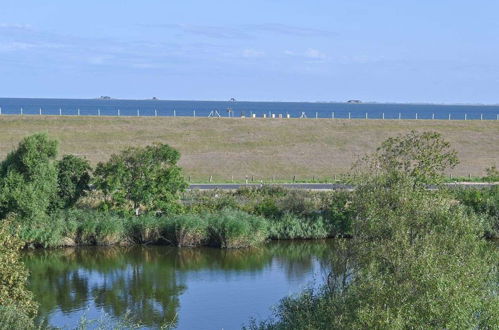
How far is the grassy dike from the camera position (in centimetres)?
8412

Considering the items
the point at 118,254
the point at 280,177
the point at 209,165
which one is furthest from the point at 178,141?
the point at 118,254

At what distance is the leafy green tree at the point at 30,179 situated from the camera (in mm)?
51062

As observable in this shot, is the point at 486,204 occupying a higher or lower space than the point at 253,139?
lower

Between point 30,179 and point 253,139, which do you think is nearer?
point 30,179

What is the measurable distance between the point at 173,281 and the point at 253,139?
51671 millimetres

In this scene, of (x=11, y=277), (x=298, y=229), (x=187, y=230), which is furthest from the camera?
(x=298, y=229)

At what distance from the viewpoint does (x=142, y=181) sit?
54.4m

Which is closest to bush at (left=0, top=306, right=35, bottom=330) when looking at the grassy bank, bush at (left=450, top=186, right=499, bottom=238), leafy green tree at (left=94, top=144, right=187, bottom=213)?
the grassy bank

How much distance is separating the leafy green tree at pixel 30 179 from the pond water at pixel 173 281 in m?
3.24

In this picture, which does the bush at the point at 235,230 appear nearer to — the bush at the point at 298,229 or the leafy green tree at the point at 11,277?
the bush at the point at 298,229

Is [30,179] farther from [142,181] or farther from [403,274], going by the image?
[403,274]

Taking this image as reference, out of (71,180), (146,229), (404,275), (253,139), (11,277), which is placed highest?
(404,275)

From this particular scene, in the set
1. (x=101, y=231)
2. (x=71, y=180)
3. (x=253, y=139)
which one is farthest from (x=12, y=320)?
(x=253, y=139)

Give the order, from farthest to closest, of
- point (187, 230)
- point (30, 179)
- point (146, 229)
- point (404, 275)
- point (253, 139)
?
1. point (253, 139)
2. point (146, 229)
3. point (30, 179)
4. point (187, 230)
5. point (404, 275)
